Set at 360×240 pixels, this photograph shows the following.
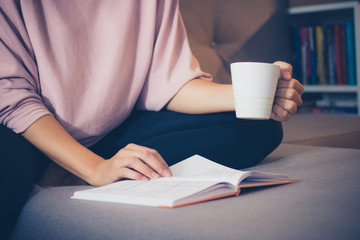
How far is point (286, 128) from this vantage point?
1.66m

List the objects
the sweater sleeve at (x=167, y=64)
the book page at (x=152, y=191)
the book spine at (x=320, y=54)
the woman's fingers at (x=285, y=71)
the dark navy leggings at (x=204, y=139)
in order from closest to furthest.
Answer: the book page at (x=152, y=191) → the woman's fingers at (x=285, y=71) → the dark navy leggings at (x=204, y=139) → the sweater sleeve at (x=167, y=64) → the book spine at (x=320, y=54)

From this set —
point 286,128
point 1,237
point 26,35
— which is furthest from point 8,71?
point 286,128

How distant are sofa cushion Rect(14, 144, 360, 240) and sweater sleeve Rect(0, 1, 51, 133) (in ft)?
0.55

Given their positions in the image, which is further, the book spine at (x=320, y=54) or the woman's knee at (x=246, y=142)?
the book spine at (x=320, y=54)

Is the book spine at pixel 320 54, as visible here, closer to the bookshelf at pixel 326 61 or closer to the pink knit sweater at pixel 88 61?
the bookshelf at pixel 326 61

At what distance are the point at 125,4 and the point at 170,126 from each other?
1.15 feet

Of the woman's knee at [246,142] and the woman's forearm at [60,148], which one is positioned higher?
the woman's forearm at [60,148]

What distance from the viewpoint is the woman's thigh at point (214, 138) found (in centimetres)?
102

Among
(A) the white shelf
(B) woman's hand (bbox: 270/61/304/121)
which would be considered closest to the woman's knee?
(B) woman's hand (bbox: 270/61/304/121)

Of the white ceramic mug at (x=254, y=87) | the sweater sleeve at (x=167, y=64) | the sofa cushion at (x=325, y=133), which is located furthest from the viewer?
the sofa cushion at (x=325, y=133)

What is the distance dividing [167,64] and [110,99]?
186 mm

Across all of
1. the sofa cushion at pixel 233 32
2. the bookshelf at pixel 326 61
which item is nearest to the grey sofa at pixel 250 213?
the sofa cushion at pixel 233 32

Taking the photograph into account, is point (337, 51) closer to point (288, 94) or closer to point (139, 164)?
point (288, 94)

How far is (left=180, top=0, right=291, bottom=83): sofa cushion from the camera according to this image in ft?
6.26
